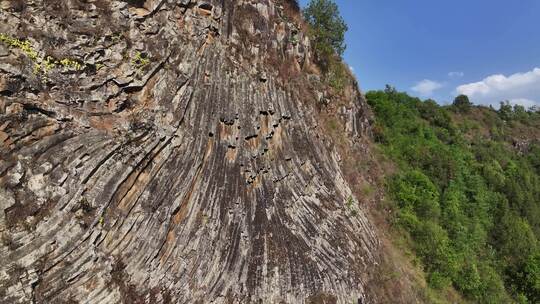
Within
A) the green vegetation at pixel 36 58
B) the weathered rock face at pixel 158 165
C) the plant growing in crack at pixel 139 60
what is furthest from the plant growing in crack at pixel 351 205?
the green vegetation at pixel 36 58

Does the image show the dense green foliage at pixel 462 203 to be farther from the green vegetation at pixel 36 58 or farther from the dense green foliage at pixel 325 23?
the green vegetation at pixel 36 58

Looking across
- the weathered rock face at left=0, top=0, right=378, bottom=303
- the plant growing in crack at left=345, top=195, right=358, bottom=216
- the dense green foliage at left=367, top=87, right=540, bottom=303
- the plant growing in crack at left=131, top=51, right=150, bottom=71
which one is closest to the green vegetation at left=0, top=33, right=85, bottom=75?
the weathered rock face at left=0, top=0, right=378, bottom=303

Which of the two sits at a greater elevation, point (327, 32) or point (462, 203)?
point (327, 32)

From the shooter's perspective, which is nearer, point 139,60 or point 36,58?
point 36,58

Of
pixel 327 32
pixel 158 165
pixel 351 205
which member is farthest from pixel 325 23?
pixel 158 165

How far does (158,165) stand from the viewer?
10.1 metres

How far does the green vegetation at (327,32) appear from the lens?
23266 millimetres

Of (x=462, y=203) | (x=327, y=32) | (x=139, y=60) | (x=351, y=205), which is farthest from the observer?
(x=462, y=203)

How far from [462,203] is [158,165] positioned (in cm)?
2940

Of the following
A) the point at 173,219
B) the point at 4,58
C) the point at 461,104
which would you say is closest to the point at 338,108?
the point at 173,219

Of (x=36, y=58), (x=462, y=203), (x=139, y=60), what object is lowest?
(x=462, y=203)

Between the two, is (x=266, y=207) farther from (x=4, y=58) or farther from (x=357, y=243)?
(x=4, y=58)

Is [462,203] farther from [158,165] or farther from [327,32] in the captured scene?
[158,165]

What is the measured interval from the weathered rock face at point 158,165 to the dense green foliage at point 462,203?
9.81 m
